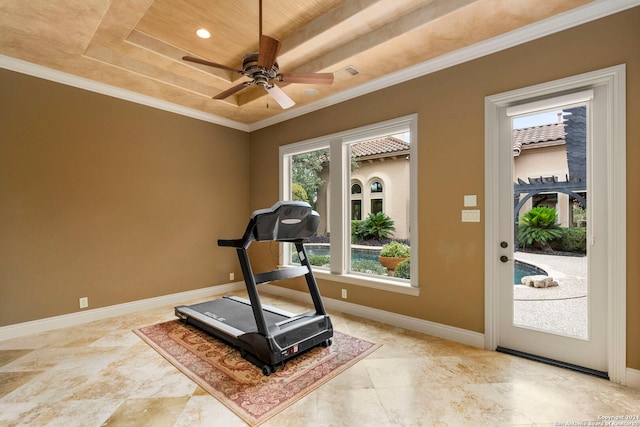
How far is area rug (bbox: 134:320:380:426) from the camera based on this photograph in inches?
82.7

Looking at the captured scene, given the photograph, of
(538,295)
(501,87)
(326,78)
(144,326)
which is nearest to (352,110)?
(326,78)

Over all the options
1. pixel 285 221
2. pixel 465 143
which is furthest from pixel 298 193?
pixel 465 143

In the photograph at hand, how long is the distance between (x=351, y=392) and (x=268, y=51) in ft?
8.80

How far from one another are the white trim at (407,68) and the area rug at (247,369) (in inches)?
120

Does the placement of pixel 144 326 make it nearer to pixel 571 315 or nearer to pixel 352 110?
Result: pixel 352 110

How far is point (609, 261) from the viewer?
7.69ft

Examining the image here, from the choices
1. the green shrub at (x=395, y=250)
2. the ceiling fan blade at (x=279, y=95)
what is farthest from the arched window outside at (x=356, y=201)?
the ceiling fan blade at (x=279, y=95)

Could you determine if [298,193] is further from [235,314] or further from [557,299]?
[557,299]

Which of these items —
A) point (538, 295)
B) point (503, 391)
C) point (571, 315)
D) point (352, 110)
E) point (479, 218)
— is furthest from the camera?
point (352, 110)

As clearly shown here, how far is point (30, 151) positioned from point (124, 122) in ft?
3.53

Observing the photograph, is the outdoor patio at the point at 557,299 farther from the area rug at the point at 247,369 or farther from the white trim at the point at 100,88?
the white trim at the point at 100,88

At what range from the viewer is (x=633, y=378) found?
224cm

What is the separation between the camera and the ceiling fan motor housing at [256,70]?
2469mm

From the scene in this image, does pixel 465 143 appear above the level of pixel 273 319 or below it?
above
